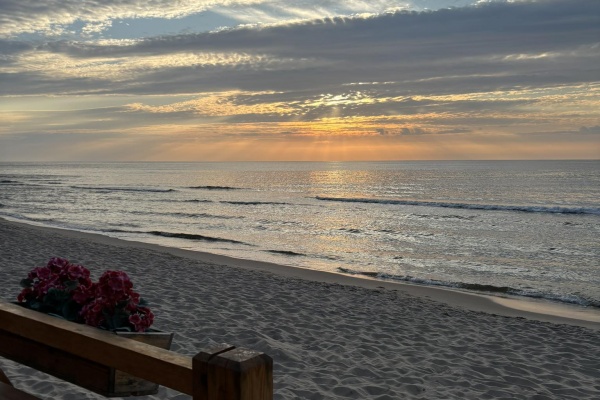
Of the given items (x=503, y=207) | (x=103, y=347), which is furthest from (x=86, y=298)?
(x=503, y=207)

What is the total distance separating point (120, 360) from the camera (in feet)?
6.20

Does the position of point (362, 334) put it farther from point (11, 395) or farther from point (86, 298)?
point (11, 395)

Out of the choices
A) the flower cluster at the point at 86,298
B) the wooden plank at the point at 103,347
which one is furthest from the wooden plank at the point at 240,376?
the flower cluster at the point at 86,298

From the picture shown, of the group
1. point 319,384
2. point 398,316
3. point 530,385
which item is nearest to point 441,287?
point 398,316

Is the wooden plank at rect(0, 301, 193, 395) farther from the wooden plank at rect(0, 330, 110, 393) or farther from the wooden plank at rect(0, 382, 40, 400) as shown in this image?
the wooden plank at rect(0, 382, 40, 400)

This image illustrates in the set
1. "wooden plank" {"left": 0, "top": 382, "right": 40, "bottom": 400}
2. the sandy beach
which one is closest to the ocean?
the sandy beach

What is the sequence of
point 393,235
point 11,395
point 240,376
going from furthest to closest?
point 393,235 < point 11,395 < point 240,376

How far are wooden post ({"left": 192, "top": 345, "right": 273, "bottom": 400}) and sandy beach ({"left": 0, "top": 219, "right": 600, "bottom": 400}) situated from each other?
4.28m

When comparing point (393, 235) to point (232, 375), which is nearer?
point (232, 375)

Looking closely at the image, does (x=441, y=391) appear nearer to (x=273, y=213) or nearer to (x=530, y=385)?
(x=530, y=385)

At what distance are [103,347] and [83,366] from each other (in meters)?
0.34

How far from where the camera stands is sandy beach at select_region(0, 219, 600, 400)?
6.30 meters

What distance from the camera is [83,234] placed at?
22953mm

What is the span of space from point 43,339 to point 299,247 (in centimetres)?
1929
